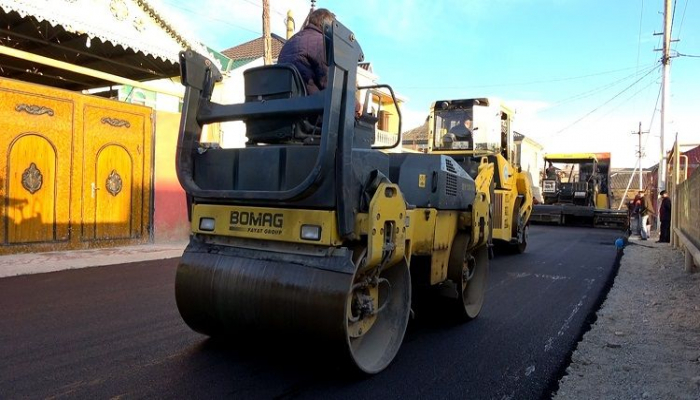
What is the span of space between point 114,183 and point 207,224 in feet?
25.7

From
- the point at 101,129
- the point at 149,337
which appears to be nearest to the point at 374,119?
the point at 149,337

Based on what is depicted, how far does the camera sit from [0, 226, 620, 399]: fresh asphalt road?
134 inches

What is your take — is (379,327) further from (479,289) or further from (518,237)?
(518,237)

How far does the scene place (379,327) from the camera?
3963 millimetres

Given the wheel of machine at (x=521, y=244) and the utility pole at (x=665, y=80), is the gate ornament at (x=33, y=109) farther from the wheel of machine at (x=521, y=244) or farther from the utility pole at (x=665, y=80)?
the utility pole at (x=665, y=80)

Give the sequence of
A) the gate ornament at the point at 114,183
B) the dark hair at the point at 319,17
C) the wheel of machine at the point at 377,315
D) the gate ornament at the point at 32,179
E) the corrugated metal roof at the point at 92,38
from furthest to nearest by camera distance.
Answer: the gate ornament at the point at 114,183 < the corrugated metal roof at the point at 92,38 < the gate ornament at the point at 32,179 < the dark hair at the point at 319,17 < the wheel of machine at the point at 377,315

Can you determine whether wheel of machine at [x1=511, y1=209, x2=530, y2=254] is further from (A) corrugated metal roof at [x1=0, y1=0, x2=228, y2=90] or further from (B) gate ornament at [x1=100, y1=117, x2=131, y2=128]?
(B) gate ornament at [x1=100, y1=117, x2=131, y2=128]

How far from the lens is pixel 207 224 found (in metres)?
3.78

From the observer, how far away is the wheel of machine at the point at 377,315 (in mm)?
3527

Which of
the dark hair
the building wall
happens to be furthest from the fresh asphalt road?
the building wall

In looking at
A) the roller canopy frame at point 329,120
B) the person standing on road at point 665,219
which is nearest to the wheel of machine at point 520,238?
the person standing on road at point 665,219

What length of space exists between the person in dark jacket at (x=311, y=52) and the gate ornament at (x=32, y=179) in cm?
728

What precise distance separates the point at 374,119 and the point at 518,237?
837 cm

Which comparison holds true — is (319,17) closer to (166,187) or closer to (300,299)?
(300,299)
